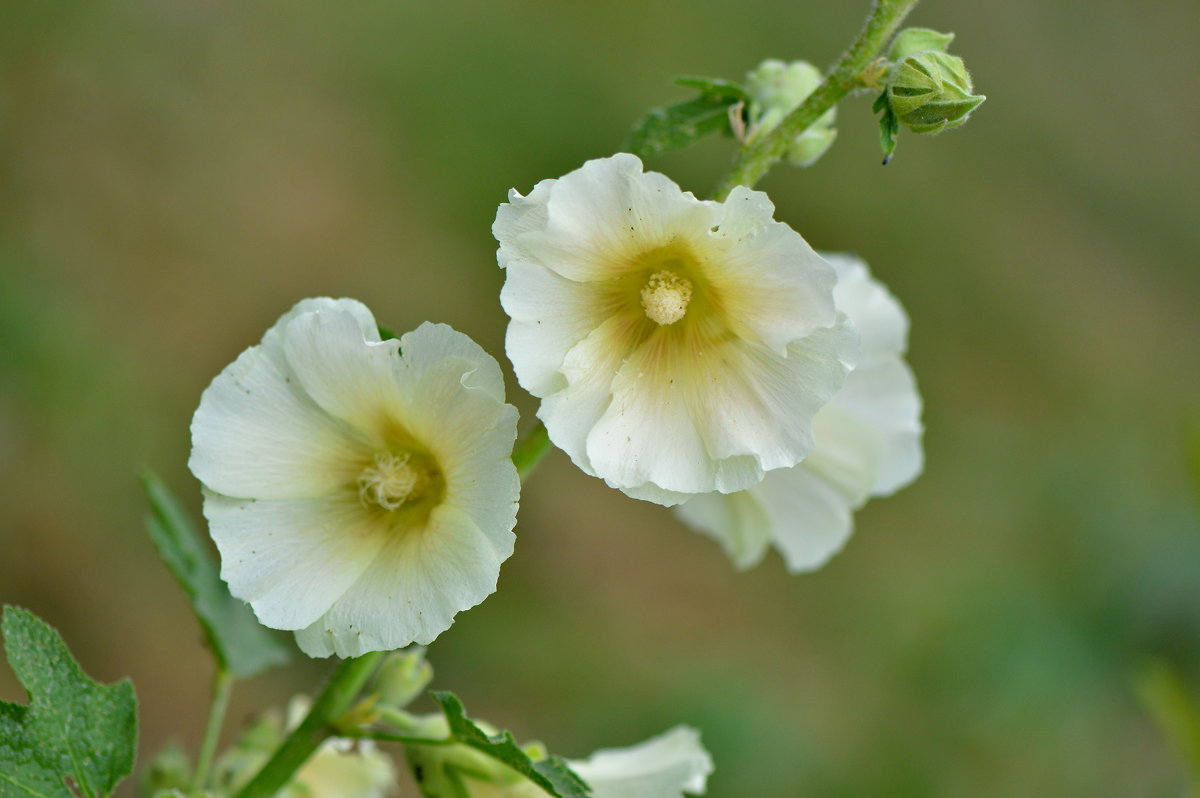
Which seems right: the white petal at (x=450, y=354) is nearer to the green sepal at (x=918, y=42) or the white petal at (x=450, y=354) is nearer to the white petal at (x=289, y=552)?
the white petal at (x=289, y=552)

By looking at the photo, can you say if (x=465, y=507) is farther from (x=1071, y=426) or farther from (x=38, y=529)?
(x=1071, y=426)

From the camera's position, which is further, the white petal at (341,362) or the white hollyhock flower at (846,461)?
the white hollyhock flower at (846,461)

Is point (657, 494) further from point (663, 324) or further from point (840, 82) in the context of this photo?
point (840, 82)

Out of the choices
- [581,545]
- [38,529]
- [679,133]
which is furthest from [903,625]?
[679,133]

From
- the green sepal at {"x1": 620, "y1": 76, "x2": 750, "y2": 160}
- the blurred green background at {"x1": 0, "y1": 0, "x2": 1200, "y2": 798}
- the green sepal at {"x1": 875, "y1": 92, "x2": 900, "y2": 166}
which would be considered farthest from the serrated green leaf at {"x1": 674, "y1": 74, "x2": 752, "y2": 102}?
the blurred green background at {"x1": 0, "y1": 0, "x2": 1200, "y2": 798}

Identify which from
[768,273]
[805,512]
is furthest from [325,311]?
[805,512]

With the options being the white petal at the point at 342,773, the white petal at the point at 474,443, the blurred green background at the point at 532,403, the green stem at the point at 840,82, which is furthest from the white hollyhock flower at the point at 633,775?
the blurred green background at the point at 532,403
